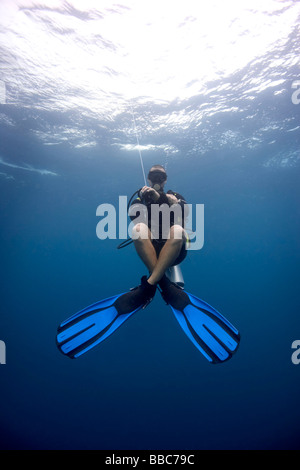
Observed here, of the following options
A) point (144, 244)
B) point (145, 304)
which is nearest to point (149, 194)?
point (144, 244)

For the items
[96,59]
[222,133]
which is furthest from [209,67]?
[222,133]

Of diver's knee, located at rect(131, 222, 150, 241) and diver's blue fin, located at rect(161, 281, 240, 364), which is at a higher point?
diver's knee, located at rect(131, 222, 150, 241)

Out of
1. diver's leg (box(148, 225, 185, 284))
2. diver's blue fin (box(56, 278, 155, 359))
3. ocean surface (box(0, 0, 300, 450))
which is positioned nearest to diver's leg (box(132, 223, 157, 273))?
diver's leg (box(148, 225, 185, 284))

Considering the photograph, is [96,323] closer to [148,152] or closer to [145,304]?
[145,304]

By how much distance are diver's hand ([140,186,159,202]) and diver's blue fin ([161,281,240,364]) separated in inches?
58.5

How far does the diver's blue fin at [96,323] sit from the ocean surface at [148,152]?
28.3ft

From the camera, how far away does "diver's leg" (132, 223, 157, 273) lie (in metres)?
3.85

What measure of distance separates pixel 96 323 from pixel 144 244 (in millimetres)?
1594

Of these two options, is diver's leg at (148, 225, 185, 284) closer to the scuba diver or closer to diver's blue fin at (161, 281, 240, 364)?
the scuba diver

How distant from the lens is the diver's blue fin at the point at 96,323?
3.90 m

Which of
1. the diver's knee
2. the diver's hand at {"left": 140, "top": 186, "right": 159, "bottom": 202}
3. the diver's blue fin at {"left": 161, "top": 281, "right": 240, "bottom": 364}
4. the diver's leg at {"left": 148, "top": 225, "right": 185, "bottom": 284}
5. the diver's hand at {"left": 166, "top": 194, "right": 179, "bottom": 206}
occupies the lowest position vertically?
the diver's blue fin at {"left": 161, "top": 281, "right": 240, "bottom": 364}

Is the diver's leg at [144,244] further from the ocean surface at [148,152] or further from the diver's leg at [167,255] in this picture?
the ocean surface at [148,152]

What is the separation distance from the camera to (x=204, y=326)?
3887mm

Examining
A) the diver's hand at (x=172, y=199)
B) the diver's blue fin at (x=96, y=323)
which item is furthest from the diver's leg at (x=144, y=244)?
the diver's hand at (x=172, y=199)
